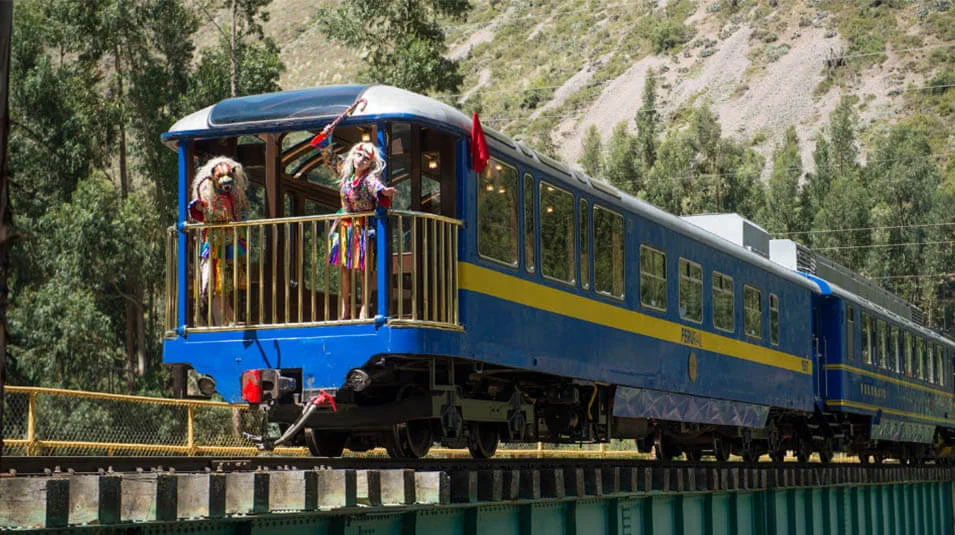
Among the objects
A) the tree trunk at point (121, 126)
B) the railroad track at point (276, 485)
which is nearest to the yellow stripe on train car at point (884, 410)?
the railroad track at point (276, 485)

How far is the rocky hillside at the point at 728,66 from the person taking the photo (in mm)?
134750

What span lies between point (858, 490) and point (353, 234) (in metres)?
13.4

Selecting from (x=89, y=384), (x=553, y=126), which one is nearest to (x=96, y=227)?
(x=89, y=384)

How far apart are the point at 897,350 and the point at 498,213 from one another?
17.8m

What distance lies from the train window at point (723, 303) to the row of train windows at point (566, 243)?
3cm

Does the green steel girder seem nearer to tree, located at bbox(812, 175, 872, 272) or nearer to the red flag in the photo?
the red flag

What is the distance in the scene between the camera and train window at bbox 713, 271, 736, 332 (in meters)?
18.4

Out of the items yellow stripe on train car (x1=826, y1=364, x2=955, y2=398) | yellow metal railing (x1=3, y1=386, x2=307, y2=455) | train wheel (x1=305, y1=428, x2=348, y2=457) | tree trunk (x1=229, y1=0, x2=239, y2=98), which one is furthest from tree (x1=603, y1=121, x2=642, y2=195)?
train wheel (x1=305, y1=428, x2=348, y2=457)

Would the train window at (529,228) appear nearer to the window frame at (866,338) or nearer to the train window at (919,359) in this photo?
the window frame at (866,338)

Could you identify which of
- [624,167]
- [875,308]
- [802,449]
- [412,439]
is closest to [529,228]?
[412,439]

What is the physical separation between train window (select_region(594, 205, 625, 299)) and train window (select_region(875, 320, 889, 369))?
12741mm

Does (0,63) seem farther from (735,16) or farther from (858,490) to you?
(735,16)

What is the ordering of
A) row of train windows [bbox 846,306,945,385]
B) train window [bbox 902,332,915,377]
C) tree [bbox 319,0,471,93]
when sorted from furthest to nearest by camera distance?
tree [bbox 319,0,471,93] → train window [bbox 902,332,915,377] → row of train windows [bbox 846,306,945,385]

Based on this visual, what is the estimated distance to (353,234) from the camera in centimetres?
1148
